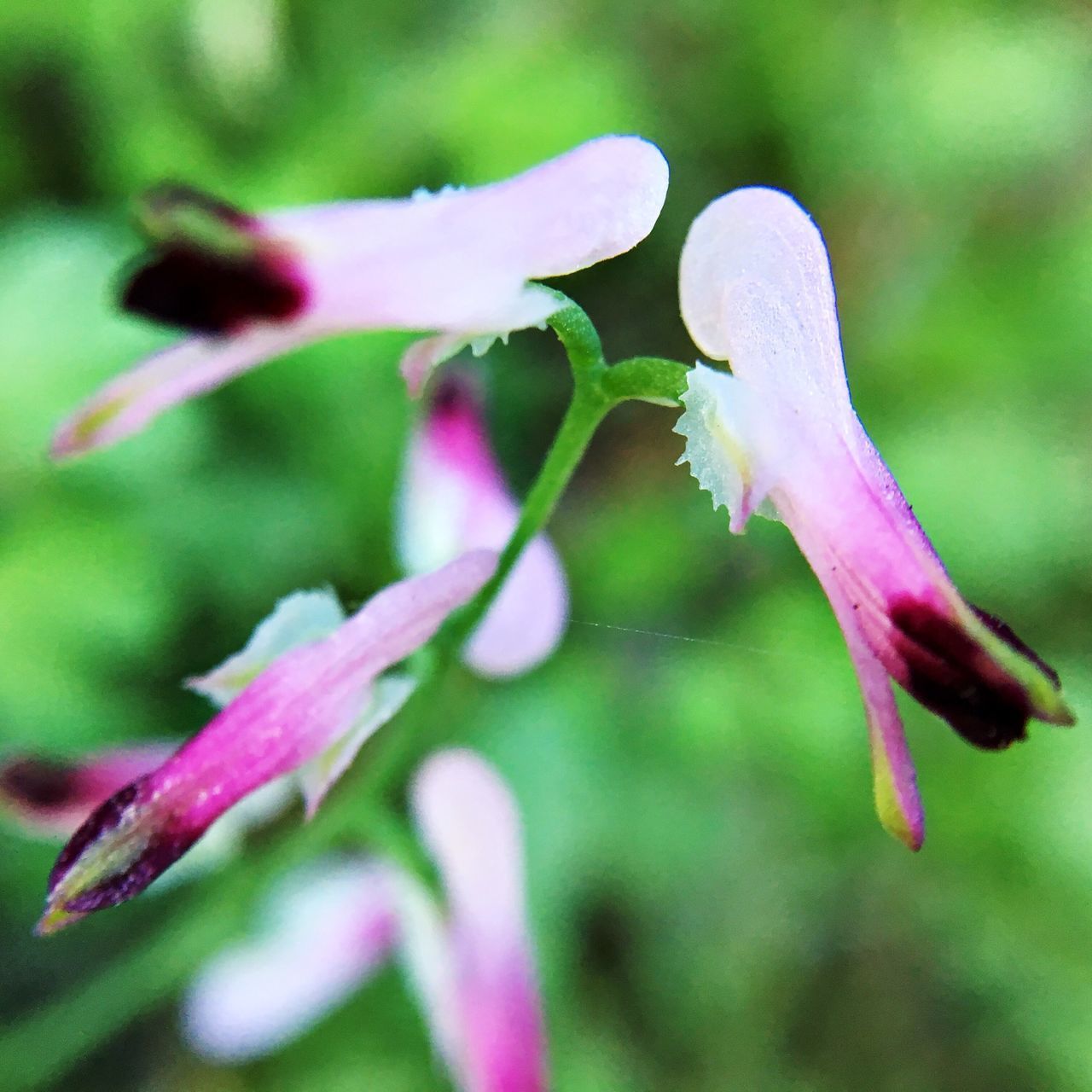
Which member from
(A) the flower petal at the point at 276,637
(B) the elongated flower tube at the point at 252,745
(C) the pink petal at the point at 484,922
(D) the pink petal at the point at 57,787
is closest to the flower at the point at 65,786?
(D) the pink petal at the point at 57,787

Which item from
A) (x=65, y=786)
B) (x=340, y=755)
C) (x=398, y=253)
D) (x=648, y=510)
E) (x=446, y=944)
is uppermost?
(x=398, y=253)

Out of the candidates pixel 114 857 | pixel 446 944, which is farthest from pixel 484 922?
pixel 114 857

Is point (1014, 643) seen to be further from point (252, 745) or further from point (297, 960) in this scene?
point (297, 960)

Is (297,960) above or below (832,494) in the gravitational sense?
below

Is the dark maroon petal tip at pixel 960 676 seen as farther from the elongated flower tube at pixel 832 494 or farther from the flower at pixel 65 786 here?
the flower at pixel 65 786

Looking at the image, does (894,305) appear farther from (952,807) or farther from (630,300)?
(952,807)

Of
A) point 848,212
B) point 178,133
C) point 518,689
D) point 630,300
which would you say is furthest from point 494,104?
point 518,689
